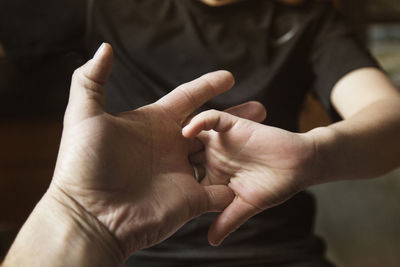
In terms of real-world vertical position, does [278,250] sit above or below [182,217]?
below

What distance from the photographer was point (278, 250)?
0.53m

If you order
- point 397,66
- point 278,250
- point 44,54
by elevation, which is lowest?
point 278,250

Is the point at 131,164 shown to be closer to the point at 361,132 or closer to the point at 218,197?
the point at 218,197

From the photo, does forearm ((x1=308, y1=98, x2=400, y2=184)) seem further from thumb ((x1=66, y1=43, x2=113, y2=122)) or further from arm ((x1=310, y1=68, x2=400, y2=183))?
thumb ((x1=66, y1=43, x2=113, y2=122))

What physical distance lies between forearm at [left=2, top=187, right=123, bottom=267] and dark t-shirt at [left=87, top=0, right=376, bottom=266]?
142mm

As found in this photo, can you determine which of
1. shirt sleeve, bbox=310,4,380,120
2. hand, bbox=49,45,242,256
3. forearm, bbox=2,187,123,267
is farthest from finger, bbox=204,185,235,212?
shirt sleeve, bbox=310,4,380,120

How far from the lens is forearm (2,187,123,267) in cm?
35

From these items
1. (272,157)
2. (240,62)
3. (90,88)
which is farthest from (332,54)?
Result: (90,88)

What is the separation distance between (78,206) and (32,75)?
24 cm

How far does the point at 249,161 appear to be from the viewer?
391 millimetres

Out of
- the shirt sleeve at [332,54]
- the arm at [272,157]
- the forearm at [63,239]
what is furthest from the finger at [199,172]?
the shirt sleeve at [332,54]

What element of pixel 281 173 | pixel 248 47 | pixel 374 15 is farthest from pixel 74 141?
pixel 374 15

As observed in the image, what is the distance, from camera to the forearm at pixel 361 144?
402 mm

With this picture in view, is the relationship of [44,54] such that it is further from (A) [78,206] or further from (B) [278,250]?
(B) [278,250]
